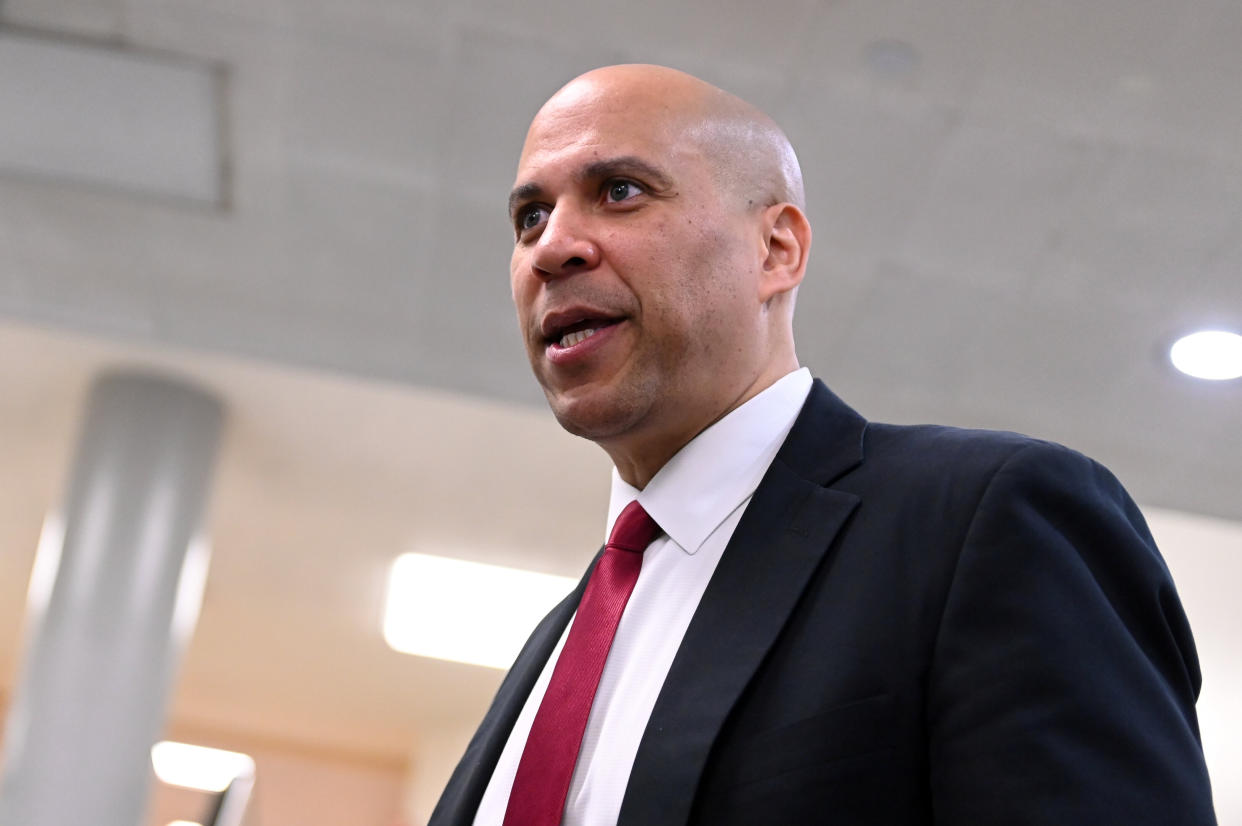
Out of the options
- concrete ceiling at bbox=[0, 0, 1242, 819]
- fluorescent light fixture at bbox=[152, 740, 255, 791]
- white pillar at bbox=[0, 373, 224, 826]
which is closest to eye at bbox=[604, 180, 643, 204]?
concrete ceiling at bbox=[0, 0, 1242, 819]

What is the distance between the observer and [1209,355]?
5.18 metres

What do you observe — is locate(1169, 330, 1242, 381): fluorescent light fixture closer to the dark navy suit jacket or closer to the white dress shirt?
the white dress shirt

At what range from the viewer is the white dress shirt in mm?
1261

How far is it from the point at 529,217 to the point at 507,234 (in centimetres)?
330

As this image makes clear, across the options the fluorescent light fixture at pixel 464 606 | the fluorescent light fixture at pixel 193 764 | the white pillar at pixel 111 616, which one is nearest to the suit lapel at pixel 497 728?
the white pillar at pixel 111 616

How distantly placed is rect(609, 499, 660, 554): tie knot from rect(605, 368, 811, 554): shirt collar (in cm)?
2

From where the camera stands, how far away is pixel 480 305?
5477mm

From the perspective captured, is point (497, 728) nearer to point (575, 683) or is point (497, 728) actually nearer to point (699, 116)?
point (575, 683)

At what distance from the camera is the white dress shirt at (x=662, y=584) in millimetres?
1261

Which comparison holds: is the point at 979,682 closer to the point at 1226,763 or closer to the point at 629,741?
the point at 629,741

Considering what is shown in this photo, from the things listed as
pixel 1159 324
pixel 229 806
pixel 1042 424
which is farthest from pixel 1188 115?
pixel 229 806

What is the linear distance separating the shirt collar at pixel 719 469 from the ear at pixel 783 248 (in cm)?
14

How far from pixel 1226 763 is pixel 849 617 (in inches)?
337

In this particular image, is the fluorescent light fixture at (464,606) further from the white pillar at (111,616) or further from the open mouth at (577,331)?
the open mouth at (577,331)
